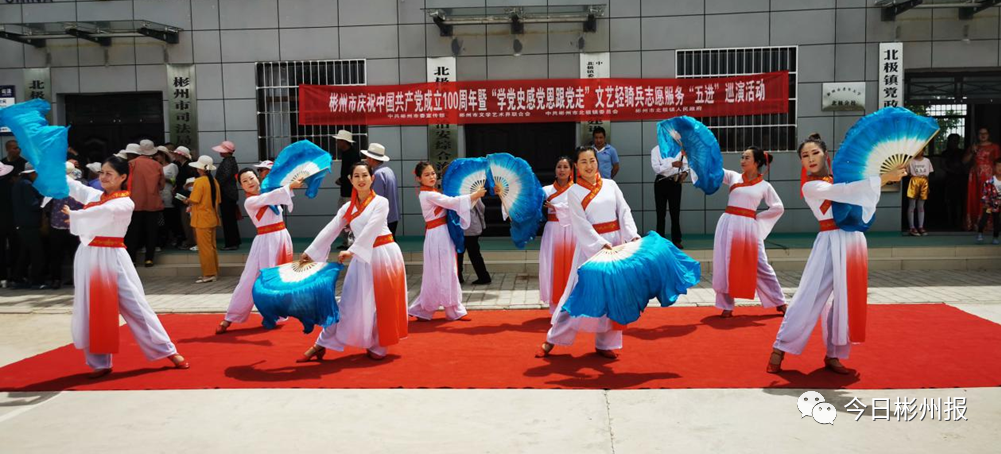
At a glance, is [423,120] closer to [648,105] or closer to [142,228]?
[648,105]

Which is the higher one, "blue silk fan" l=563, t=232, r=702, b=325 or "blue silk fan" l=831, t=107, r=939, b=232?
"blue silk fan" l=831, t=107, r=939, b=232

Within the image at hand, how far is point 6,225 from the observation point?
9.49 m

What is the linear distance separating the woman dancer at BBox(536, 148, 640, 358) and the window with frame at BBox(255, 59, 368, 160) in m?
6.89

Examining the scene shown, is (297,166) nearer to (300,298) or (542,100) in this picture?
(300,298)

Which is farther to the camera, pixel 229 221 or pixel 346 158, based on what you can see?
pixel 229 221

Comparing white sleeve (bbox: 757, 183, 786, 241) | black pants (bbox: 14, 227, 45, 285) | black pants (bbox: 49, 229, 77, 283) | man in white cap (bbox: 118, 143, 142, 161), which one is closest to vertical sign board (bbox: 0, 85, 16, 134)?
man in white cap (bbox: 118, 143, 142, 161)

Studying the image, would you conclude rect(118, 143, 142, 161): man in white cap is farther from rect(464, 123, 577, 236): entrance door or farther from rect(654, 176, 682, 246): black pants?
rect(654, 176, 682, 246): black pants

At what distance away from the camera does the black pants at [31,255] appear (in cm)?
934

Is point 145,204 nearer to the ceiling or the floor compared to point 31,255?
nearer to the ceiling

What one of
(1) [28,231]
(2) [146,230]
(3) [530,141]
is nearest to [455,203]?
(3) [530,141]

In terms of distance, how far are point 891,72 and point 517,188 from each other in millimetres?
6921

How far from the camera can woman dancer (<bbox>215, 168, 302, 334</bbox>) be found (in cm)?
679

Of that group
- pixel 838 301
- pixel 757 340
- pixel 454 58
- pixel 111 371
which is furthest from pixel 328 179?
pixel 838 301

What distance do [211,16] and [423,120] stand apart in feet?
11.6
